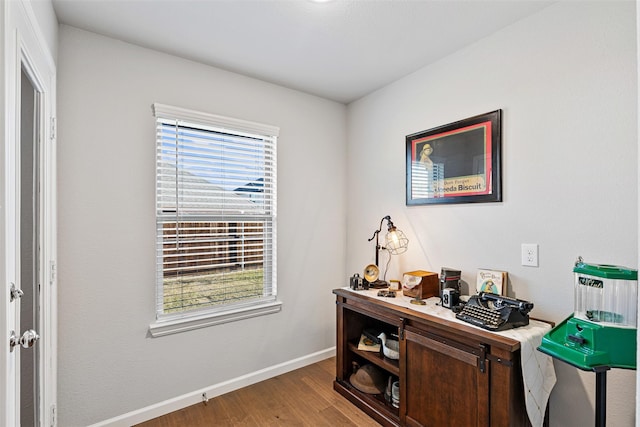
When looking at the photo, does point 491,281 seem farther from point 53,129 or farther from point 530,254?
point 53,129

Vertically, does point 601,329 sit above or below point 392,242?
below

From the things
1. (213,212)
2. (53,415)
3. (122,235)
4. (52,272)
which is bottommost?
(53,415)

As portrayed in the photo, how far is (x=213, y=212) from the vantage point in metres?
2.46

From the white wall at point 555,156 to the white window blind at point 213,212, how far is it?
135 centimetres

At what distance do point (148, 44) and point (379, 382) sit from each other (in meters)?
2.91

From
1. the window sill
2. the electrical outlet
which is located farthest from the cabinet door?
the window sill

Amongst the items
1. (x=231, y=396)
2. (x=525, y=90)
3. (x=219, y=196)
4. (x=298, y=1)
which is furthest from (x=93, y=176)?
(x=525, y=90)

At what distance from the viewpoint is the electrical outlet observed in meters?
1.82

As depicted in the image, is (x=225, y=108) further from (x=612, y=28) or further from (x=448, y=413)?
(x=448, y=413)

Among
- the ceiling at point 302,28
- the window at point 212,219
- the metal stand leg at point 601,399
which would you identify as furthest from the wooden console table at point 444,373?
the ceiling at point 302,28

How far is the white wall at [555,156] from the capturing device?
1.53m

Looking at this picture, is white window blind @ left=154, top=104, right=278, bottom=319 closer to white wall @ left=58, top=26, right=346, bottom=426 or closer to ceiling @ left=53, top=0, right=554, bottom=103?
white wall @ left=58, top=26, right=346, bottom=426

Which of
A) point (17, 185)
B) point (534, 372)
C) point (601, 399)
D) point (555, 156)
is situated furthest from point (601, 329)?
point (17, 185)

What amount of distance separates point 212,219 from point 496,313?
1988 mm
